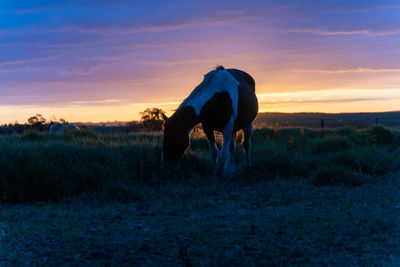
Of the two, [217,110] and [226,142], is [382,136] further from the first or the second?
[217,110]

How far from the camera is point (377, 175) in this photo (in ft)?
28.7

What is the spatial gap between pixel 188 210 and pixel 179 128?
7.16 feet

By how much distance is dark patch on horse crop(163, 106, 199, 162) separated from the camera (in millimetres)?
7508

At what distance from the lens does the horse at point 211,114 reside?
7.57 m

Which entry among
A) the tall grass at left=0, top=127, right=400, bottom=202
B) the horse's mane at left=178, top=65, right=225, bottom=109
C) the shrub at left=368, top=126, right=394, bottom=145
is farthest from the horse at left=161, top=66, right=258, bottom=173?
the shrub at left=368, top=126, right=394, bottom=145

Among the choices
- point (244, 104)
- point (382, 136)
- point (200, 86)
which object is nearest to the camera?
point (200, 86)

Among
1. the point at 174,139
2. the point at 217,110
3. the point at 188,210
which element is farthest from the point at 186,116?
the point at 188,210

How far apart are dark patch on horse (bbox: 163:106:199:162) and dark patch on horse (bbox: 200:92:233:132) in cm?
26

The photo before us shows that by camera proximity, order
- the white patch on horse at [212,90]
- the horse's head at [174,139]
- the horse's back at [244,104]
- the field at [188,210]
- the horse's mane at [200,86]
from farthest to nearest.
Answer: the horse's back at [244,104] < the horse's mane at [200,86] < the white patch on horse at [212,90] < the horse's head at [174,139] < the field at [188,210]

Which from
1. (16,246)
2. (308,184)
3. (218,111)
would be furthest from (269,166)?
(16,246)

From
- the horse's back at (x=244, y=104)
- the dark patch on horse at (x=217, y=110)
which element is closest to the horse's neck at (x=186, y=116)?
the dark patch on horse at (x=217, y=110)

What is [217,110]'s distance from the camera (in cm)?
782

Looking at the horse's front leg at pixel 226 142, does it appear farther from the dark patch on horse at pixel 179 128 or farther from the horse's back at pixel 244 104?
the dark patch on horse at pixel 179 128

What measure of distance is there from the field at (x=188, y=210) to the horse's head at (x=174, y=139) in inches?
17.9
